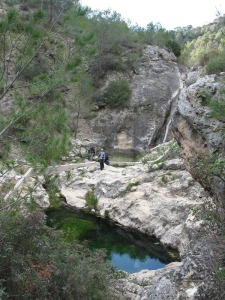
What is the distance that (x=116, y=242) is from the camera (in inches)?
563

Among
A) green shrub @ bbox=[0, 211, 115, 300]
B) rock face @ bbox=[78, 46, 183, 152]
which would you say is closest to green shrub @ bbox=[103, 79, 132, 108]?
rock face @ bbox=[78, 46, 183, 152]

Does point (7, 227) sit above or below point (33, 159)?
below

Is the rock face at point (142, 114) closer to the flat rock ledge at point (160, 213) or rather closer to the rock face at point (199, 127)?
the flat rock ledge at point (160, 213)

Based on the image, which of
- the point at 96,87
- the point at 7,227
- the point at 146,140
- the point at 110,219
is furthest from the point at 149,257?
the point at 96,87

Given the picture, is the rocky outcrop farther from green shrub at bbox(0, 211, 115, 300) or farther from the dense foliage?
green shrub at bbox(0, 211, 115, 300)

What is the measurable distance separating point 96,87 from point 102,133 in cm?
583

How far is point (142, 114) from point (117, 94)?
313cm

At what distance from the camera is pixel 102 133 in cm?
3378

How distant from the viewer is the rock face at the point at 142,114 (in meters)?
33.7

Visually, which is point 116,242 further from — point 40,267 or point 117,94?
point 117,94

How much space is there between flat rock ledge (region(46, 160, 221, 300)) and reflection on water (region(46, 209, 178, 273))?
0.38 metres

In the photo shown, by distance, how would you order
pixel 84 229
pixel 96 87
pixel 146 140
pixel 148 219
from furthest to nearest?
1. pixel 96 87
2. pixel 146 140
3. pixel 84 229
4. pixel 148 219

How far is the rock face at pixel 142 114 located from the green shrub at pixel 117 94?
611 millimetres

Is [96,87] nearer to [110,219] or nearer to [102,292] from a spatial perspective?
[110,219]
